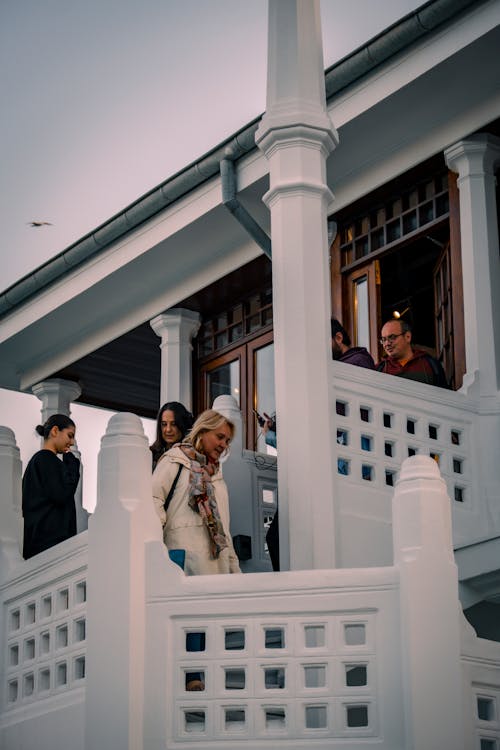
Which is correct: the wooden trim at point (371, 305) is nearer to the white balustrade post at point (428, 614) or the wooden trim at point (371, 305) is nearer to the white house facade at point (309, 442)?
the white house facade at point (309, 442)

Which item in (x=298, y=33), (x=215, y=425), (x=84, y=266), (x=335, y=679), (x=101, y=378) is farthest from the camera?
(x=101, y=378)

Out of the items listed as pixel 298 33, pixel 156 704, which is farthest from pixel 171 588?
pixel 298 33

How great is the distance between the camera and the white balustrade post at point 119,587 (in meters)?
8.13

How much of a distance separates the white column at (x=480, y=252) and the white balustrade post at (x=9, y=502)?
3340mm

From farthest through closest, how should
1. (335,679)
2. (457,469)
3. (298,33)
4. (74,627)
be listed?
(457,469) → (298,33) → (74,627) → (335,679)

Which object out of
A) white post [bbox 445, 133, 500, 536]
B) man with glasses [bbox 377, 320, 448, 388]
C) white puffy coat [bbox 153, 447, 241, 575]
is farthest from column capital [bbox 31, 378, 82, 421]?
white puffy coat [bbox 153, 447, 241, 575]

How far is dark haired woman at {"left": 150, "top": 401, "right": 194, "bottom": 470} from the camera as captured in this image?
10289mm

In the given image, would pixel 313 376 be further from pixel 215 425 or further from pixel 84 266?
pixel 84 266

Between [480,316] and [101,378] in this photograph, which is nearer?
[480,316]

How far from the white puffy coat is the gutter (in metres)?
3.93

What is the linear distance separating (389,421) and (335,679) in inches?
121

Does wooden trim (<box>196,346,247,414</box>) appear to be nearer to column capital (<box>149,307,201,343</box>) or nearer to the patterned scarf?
column capital (<box>149,307,201,343</box>)

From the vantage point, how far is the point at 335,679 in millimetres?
8016

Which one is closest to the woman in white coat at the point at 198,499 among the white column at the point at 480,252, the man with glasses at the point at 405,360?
the man with glasses at the point at 405,360
